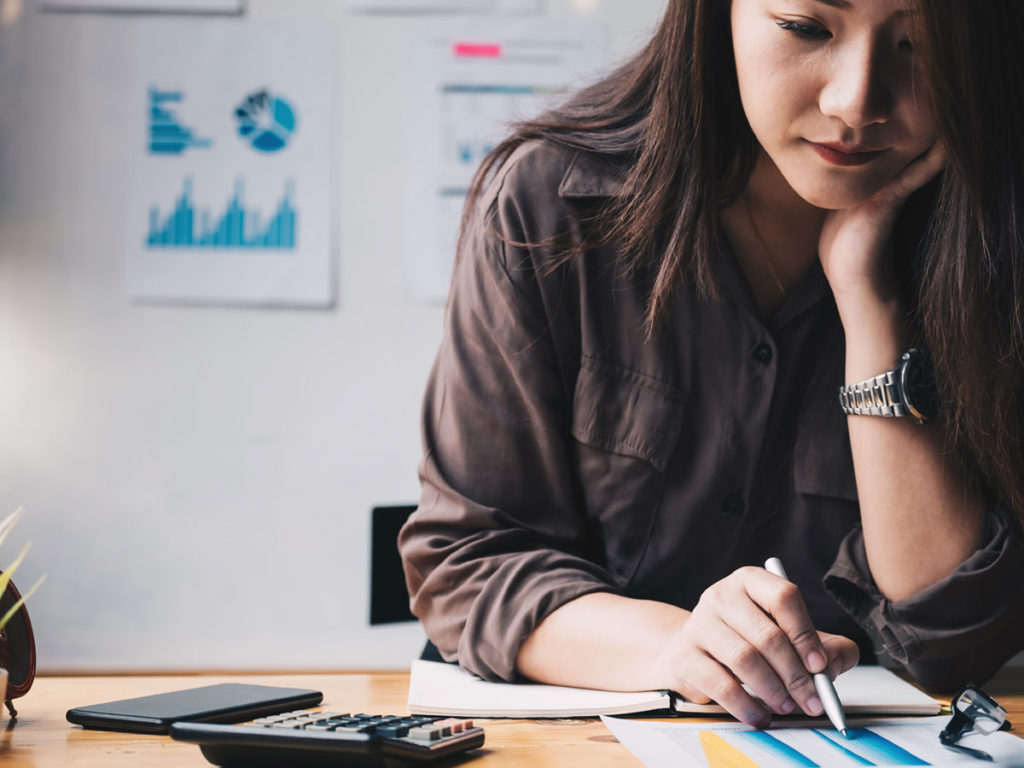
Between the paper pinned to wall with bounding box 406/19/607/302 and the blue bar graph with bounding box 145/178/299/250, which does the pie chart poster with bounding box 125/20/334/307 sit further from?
the paper pinned to wall with bounding box 406/19/607/302

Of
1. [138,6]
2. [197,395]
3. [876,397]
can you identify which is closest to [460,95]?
[138,6]

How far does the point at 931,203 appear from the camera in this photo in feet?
3.00

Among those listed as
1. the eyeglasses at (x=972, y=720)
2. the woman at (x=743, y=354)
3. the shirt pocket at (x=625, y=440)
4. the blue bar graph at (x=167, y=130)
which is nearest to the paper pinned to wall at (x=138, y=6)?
the blue bar graph at (x=167, y=130)

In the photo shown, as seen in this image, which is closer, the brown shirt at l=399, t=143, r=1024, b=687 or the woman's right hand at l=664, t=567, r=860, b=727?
the woman's right hand at l=664, t=567, r=860, b=727

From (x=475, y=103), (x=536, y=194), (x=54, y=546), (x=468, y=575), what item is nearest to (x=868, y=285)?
(x=536, y=194)

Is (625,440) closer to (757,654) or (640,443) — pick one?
(640,443)

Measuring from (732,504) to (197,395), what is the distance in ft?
A: 3.38

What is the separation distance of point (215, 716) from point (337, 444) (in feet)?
3.51

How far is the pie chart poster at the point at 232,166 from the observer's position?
165cm

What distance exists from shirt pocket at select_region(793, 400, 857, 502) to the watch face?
110 millimetres

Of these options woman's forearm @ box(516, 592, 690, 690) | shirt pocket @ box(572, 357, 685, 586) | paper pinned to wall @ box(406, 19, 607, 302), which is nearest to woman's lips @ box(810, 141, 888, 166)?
shirt pocket @ box(572, 357, 685, 586)

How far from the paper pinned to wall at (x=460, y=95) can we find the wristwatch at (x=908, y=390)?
933mm

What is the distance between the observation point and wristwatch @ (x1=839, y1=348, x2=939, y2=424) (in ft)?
2.78

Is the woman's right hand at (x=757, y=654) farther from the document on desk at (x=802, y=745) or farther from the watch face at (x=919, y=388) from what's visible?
the watch face at (x=919, y=388)
